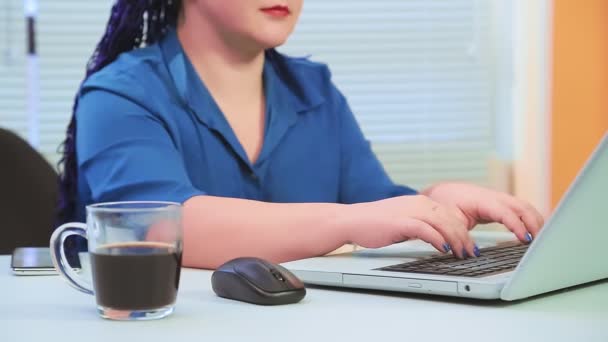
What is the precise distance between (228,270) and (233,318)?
0.09 m

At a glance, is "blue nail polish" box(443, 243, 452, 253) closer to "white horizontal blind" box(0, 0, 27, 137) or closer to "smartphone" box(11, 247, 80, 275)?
"smartphone" box(11, 247, 80, 275)

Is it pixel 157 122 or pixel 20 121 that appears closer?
pixel 157 122

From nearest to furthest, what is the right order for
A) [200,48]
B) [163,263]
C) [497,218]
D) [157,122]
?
[163,263] < [497,218] < [157,122] < [200,48]

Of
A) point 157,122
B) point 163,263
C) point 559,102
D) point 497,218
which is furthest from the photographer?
point 559,102

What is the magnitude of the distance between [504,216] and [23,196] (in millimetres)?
829

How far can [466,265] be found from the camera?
3.03 feet

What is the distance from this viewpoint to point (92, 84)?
142cm

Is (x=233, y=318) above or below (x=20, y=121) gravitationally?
above

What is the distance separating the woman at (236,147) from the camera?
1099mm

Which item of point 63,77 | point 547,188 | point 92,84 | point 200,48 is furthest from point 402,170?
point 92,84

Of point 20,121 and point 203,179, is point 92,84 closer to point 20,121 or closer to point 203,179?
point 203,179

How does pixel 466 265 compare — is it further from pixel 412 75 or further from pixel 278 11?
pixel 412 75

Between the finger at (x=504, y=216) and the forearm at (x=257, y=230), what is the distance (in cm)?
23

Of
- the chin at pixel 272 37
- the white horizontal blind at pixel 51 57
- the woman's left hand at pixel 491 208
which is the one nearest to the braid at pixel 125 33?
the chin at pixel 272 37
